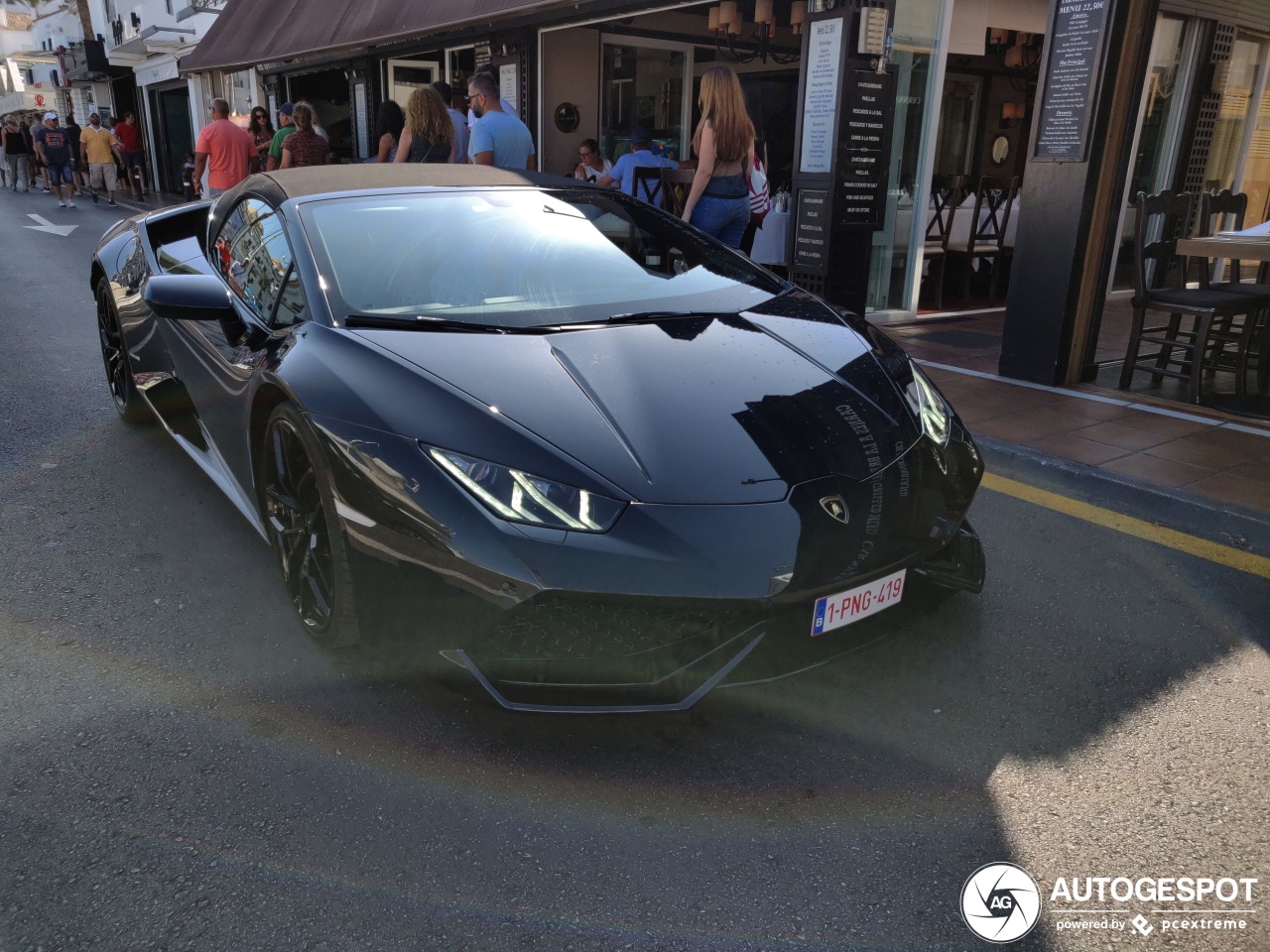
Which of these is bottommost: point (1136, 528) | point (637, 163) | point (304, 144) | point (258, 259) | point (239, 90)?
point (1136, 528)

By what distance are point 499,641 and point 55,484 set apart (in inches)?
110

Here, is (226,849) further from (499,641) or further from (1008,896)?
(1008,896)

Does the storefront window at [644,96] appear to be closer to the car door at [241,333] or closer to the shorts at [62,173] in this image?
the car door at [241,333]

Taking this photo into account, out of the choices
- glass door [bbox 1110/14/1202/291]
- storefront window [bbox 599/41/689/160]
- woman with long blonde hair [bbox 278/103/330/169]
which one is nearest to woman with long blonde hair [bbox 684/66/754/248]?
woman with long blonde hair [bbox 278/103/330/169]

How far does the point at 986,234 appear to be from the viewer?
9500 millimetres

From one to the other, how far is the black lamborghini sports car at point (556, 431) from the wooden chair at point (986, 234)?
6686 millimetres

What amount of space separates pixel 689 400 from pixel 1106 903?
4.49ft

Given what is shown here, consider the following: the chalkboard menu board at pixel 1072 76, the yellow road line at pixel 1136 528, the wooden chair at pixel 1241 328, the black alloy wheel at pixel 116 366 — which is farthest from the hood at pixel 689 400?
the wooden chair at pixel 1241 328

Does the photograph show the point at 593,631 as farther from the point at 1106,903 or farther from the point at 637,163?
the point at 637,163

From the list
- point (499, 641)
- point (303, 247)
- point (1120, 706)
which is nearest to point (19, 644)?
point (303, 247)

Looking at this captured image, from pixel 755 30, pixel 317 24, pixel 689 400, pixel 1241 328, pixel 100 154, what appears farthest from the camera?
pixel 100 154

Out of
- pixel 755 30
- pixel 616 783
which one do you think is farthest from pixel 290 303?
pixel 755 30

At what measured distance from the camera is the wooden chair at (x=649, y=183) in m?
9.33

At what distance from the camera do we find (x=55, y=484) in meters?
3.89
